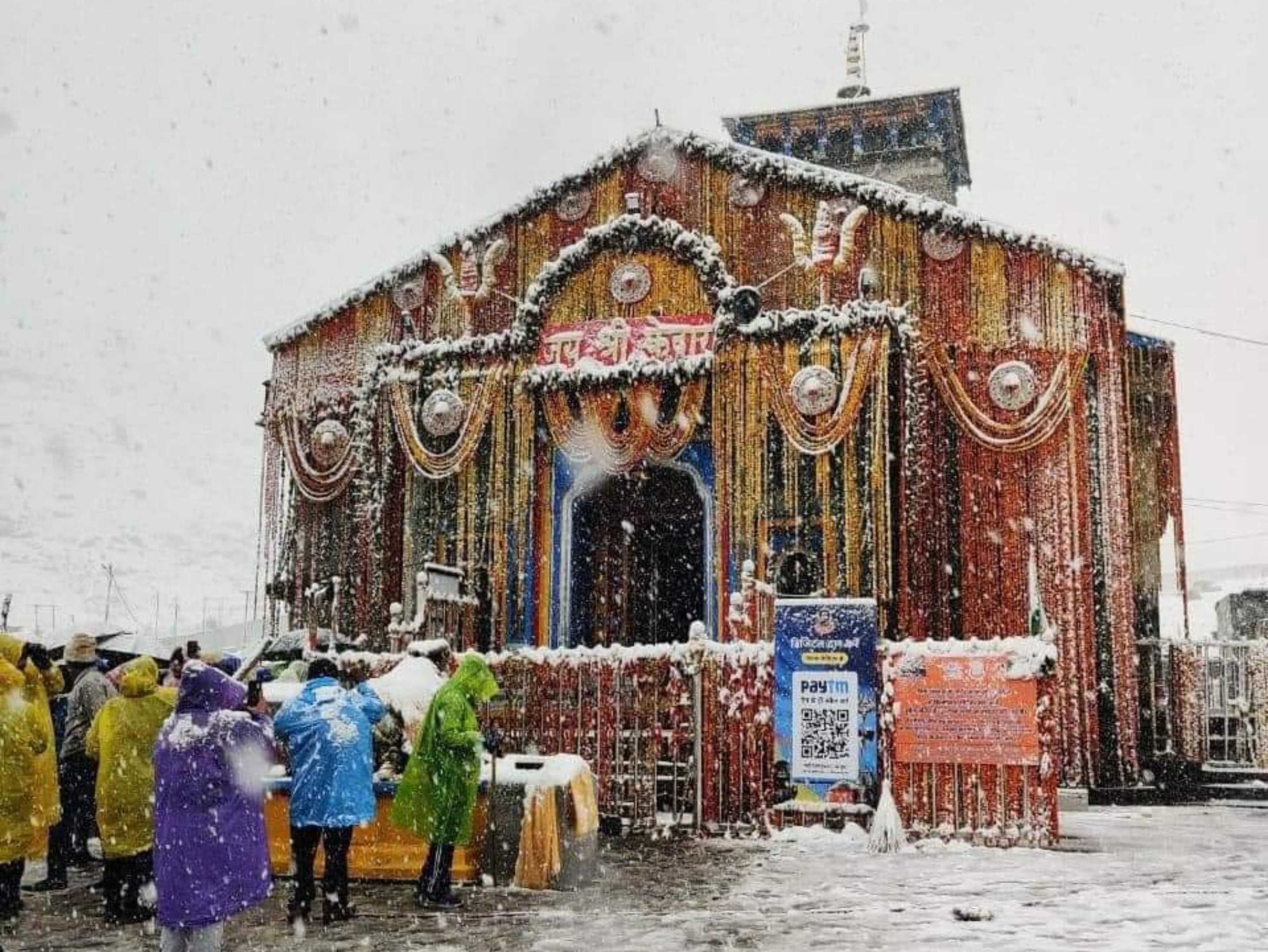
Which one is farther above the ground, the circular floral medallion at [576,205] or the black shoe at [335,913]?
the circular floral medallion at [576,205]

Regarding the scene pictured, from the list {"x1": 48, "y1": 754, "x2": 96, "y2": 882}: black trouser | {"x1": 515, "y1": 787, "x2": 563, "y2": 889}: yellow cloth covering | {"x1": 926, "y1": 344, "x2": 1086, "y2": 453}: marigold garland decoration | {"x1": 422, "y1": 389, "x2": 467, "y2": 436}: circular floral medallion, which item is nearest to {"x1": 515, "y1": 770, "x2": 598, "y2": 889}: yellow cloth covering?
{"x1": 515, "y1": 787, "x2": 563, "y2": 889}: yellow cloth covering

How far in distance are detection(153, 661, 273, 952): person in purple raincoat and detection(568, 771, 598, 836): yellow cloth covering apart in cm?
374

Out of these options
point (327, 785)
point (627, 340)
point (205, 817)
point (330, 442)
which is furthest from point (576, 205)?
point (205, 817)

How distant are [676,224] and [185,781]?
13949 millimetres

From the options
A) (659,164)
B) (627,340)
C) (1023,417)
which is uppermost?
(659,164)

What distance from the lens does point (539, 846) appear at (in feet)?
31.9

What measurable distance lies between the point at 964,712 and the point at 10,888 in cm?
744

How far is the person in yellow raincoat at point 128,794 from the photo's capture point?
8.62 m

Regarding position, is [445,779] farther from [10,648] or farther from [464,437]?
[464,437]

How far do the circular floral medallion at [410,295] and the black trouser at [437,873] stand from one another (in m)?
12.5

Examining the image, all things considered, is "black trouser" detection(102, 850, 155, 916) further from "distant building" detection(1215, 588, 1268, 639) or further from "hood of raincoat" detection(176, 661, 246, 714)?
"distant building" detection(1215, 588, 1268, 639)

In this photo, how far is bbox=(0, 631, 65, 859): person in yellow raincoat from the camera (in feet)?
27.5

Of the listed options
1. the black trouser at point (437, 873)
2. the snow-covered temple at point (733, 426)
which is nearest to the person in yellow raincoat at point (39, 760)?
the black trouser at point (437, 873)

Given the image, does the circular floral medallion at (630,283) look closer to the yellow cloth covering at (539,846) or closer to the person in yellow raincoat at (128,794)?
the yellow cloth covering at (539,846)
